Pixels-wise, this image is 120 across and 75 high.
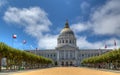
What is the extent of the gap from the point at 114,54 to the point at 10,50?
3668cm

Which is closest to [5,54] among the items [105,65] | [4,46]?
[4,46]

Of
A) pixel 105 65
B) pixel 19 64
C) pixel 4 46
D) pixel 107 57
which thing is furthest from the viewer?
pixel 105 65

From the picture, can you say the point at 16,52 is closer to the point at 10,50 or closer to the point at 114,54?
the point at 10,50

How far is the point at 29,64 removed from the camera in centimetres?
12594

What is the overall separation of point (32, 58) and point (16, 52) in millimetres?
28687

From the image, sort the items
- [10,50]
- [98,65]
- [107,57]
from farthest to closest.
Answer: [98,65] < [107,57] < [10,50]

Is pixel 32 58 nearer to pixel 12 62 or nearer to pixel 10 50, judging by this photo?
pixel 12 62

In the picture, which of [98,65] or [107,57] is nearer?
[107,57]

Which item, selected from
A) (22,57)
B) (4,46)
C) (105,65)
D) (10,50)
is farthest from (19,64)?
(105,65)

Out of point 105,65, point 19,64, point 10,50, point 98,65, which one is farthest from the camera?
point 98,65

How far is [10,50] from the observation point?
83.4 m

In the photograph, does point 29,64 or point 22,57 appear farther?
point 29,64

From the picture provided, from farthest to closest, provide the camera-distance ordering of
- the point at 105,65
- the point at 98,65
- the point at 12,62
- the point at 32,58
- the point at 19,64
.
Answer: the point at 98,65 < the point at 105,65 < the point at 32,58 < the point at 19,64 < the point at 12,62

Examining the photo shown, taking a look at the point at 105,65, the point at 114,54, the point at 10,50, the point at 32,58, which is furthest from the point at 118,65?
the point at 10,50
